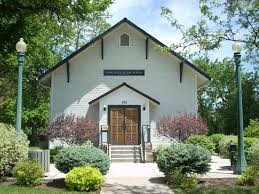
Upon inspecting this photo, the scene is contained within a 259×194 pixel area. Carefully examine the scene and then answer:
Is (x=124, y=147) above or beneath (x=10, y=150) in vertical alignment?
beneath

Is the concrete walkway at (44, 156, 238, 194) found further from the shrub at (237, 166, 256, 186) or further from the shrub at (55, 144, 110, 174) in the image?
the shrub at (237, 166, 256, 186)

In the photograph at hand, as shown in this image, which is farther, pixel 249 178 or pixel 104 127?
pixel 104 127

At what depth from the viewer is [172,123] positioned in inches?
979

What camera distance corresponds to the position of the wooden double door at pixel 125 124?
27141 millimetres

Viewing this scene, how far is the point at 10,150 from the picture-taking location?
1428 cm

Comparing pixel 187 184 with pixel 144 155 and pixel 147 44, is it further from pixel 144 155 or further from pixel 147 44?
pixel 147 44

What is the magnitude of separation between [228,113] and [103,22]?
1590cm

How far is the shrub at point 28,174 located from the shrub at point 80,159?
2.32 feet

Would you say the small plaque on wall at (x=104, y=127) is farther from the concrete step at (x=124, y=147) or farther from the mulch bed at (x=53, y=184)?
the mulch bed at (x=53, y=184)

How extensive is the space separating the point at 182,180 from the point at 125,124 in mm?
14474

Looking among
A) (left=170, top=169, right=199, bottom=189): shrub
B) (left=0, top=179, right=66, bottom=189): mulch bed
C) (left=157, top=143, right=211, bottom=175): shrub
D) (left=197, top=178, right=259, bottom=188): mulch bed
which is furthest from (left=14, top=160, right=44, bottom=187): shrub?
(left=197, top=178, right=259, bottom=188): mulch bed

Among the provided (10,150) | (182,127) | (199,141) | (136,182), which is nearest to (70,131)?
(182,127)

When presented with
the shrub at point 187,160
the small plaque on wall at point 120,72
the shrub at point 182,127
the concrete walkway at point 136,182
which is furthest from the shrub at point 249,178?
the small plaque on wall at point 120,72

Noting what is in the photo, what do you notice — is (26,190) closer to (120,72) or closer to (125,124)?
(125,124)
